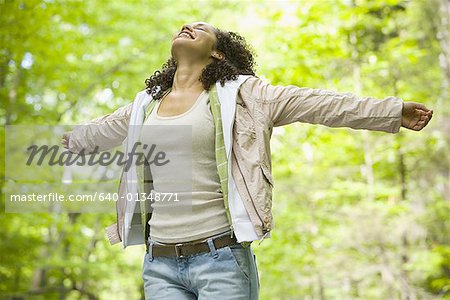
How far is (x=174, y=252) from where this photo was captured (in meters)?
1.85

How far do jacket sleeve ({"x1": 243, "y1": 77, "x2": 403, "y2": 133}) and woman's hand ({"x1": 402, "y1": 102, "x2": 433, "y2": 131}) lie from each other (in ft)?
0.09

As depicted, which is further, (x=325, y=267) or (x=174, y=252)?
(x=325, y=267)

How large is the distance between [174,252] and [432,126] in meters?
7.66

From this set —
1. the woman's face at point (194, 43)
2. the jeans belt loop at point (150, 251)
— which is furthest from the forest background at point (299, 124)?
the jeans belt loop at point (150, 251)

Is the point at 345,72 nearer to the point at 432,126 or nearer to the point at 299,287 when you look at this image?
the point at 432,126

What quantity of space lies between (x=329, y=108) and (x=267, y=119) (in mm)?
202

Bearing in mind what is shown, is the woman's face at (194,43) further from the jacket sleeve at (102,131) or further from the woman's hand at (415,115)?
the woman's hand at (415,115)

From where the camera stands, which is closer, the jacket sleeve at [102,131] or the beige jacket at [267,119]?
the beige jacket at [267,119]

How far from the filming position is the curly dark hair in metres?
2.02

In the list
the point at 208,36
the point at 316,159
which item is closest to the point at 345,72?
the point at 316,159

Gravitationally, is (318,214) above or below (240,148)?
below

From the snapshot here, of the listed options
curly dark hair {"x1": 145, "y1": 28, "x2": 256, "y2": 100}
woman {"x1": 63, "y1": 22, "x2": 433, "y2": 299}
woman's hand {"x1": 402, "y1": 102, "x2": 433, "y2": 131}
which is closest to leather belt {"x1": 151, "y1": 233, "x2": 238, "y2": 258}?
woman {"x1": 63, "y1": 22, "x2": 433, "y2": 299}

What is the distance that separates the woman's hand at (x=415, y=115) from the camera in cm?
179

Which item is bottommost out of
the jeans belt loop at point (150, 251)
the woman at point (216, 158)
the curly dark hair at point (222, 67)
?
the jeans belt loop at point (150, 251)
